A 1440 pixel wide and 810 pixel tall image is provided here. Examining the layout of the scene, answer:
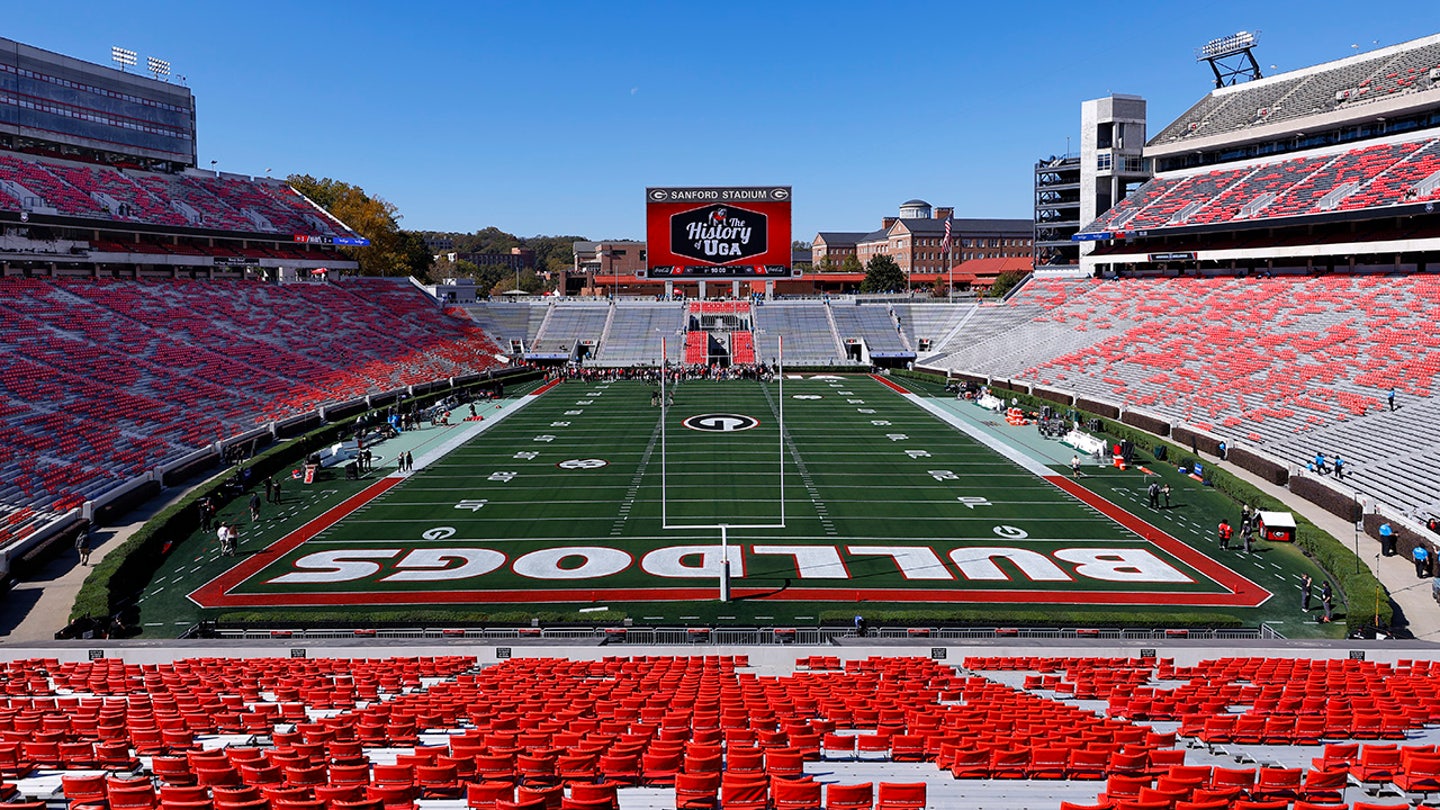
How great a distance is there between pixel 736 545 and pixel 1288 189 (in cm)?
4354

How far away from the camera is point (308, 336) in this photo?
168 feet

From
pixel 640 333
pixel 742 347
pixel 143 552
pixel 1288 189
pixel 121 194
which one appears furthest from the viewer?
pixel 640 333

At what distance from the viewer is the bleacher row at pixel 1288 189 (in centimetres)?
4369

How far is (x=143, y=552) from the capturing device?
21.6 meters

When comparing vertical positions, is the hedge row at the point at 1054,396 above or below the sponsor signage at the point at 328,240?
below

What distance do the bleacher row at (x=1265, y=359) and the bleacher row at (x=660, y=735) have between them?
16.2 m

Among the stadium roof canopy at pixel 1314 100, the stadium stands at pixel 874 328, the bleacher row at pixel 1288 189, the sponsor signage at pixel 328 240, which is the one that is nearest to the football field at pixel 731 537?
the bleacher row at pixel 1288 189

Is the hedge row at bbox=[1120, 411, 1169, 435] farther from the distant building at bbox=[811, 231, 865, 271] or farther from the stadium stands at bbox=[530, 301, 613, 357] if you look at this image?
the distant building at bbox=[811, 231, 865, 271]

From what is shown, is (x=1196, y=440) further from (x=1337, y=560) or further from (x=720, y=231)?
(x=720, y=231)

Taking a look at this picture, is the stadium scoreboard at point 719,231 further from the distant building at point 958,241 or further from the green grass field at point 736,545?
the distant building at point 958,241

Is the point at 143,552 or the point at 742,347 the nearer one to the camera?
the point at 143,552

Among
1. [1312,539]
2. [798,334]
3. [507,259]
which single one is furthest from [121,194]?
[507,259]

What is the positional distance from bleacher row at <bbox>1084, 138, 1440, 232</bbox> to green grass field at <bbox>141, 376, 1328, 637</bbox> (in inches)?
945

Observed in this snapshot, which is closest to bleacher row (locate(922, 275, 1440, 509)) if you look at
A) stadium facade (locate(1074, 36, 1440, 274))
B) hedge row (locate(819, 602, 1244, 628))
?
stadium facade (locate(1074, 36, 1440, 274))
